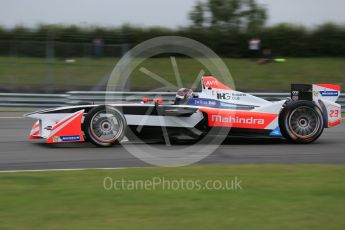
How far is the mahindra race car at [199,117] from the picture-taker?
29.1ft

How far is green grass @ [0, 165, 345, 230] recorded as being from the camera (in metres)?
4.85

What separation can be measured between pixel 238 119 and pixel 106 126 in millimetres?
2098

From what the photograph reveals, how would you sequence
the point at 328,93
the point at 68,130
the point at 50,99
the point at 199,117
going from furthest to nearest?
the point at 50,99
the point at 328,93
the point at 199,117
the point at 68,130

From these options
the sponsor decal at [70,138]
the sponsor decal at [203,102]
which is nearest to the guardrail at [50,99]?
the sponsor decal at [203,102]

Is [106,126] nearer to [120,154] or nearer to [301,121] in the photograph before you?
[120,154]

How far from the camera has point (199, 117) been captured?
364 inches

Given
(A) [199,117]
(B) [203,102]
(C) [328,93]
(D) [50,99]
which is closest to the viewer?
(A) [199,117]

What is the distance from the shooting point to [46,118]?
29.5ft

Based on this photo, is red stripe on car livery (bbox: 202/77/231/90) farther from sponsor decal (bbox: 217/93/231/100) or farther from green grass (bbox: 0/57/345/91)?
green grass (bbox: 0/57/345/91)

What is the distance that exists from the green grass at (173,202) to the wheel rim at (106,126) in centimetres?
197

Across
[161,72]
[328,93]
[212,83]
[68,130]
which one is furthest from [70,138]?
[161,72]

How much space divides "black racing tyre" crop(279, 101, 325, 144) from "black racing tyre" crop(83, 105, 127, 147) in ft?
8.59

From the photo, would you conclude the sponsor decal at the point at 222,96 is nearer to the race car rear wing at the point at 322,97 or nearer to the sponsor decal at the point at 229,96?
the sponsor decal at the point at 229,96

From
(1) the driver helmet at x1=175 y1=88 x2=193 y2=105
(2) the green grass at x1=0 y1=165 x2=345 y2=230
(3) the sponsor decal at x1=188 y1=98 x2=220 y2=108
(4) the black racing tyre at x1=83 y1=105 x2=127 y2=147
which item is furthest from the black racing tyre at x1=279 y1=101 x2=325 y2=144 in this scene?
(4) the black racing tyre at x1=83 y1=105 x2=127 y2=147
